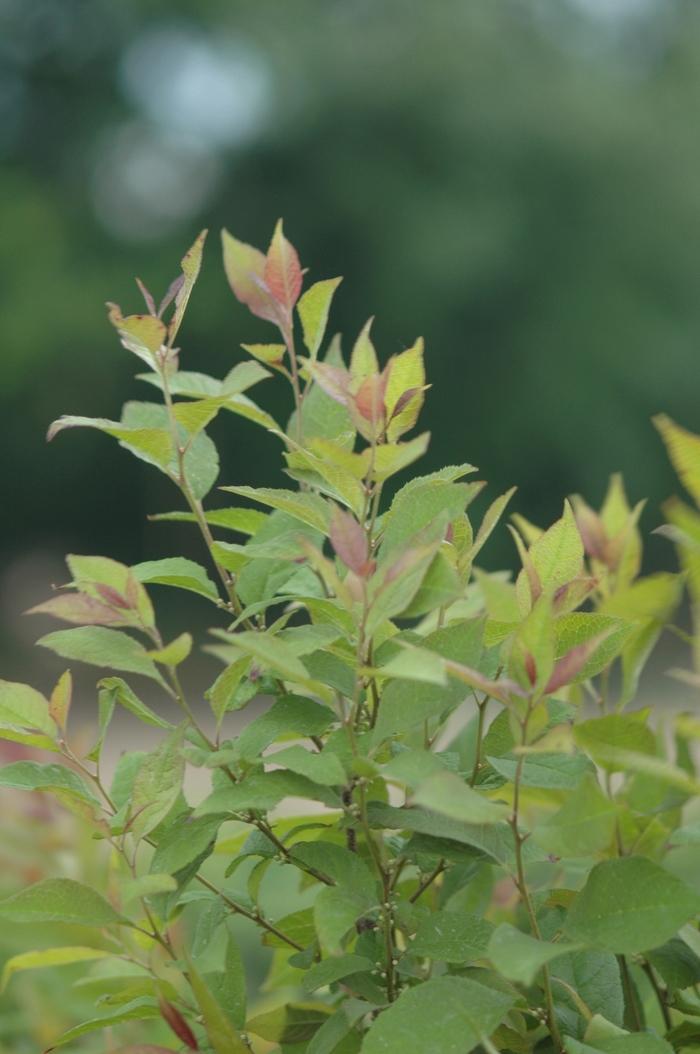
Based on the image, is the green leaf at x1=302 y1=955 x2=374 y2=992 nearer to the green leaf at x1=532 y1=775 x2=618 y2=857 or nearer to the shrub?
the shrub

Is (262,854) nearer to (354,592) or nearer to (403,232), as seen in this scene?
(354,592)

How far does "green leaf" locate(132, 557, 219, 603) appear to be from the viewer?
2.26 feet

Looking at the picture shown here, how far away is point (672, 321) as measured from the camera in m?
16.1

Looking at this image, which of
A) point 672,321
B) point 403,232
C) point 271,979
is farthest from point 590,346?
point 271,979

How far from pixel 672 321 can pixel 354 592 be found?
1627cm

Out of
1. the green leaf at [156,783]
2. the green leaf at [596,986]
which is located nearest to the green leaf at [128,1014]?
the green leaf at [156,783]

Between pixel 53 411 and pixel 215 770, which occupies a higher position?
pixel 215 770

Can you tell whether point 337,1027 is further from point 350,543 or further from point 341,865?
point 350,543

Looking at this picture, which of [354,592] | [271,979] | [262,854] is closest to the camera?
[354,592]

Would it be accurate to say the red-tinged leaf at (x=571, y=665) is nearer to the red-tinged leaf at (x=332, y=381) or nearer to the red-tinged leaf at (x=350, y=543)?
the red-tinged leaf at (x=350, y=543)

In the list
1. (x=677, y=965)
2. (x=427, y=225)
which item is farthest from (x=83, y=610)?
(x=427, y=225)

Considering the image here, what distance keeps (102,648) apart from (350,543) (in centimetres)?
14

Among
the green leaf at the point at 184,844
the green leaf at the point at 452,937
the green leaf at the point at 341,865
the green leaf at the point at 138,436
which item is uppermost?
the green leaf at the point at 138,436

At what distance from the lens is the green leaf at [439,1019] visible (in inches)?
21.2
